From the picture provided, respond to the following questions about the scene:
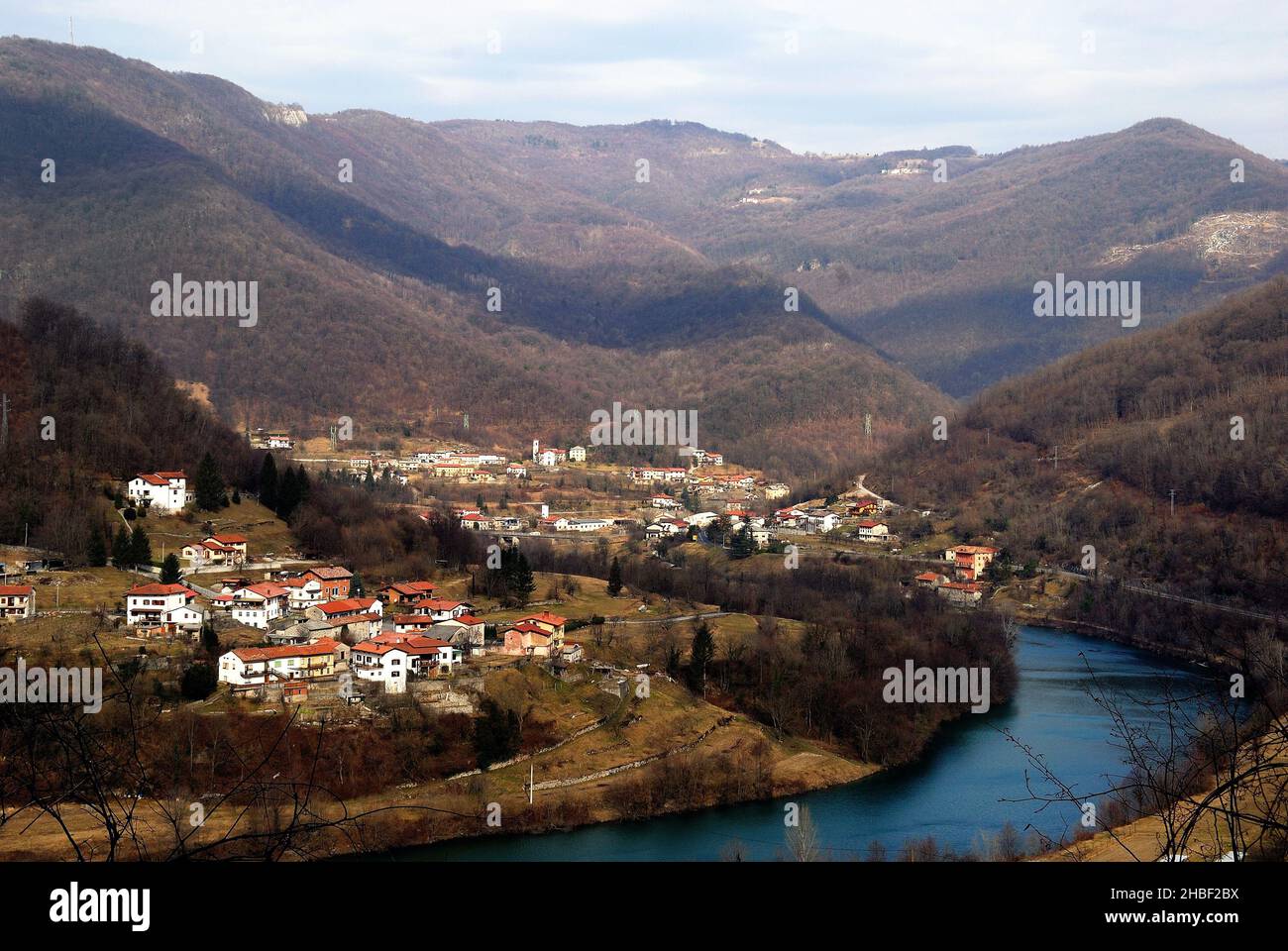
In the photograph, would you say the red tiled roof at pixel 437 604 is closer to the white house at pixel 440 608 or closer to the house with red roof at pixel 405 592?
the white house at pixel 440 608

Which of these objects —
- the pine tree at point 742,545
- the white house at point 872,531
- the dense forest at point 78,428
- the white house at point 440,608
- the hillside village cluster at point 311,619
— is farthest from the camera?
the white house at point 872,531

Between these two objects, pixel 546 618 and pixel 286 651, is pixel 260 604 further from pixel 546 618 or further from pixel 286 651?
pixel 546 618

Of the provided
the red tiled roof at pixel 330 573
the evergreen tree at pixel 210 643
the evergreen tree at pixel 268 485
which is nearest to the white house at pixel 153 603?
the evergreen tree at pixel 210 643

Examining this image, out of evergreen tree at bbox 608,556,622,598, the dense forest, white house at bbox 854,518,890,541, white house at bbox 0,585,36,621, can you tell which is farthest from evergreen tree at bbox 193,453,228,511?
white house at bbox 854,518,890,541

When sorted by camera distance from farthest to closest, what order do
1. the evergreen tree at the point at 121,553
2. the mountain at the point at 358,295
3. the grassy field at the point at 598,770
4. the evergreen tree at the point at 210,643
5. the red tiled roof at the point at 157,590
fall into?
the mountain at the point at 358,295, the evergreen tree at the point at 121,553, the red tiled roof at the point at 157,590, the evergreen tree at the point at 210,643, the grassy field at the point at 598,770

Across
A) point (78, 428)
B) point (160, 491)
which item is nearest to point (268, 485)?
point (160, 491)
